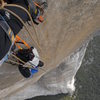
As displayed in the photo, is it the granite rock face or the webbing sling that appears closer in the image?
the webbing sling

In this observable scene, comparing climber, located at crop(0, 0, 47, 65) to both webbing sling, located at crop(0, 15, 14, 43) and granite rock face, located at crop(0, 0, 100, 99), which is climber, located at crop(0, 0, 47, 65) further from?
granite rock face, located at crop(0, 0, 100, 99)

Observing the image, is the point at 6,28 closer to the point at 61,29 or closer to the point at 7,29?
the point at 7,29

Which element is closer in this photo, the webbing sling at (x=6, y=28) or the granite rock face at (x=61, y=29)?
the webbing sling at (x=6, y=28)

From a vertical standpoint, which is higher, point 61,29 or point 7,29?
point 7,29

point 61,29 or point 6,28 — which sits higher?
point 6,28

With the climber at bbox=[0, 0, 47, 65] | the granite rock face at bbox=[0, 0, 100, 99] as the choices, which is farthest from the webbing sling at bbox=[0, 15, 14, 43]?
the granite rock face at bbox=[0, 0, 100, 99]

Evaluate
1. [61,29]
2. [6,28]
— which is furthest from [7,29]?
[61,29]

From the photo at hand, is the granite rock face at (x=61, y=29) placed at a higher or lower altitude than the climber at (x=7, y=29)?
lower

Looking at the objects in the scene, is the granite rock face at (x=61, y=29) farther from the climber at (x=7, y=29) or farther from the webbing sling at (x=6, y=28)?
the webbing sling at (x=6, y=28)

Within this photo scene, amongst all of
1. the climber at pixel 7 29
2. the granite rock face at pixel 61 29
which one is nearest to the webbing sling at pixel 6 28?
the climber at pixel 7 29

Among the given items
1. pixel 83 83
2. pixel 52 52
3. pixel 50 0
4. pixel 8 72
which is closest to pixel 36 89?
pixel 83 83

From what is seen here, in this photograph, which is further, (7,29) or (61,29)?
(61,29)

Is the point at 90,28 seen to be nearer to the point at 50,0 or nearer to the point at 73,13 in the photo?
the point at 73,13
